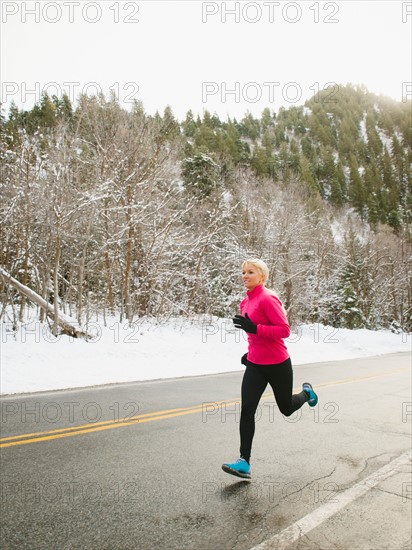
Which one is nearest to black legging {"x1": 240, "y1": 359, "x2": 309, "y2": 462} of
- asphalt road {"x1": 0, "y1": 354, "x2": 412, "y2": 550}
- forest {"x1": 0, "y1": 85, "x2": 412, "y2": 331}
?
asphalt road {"x1": 0, "y1": 354, "x2": 412, "y2": 550}

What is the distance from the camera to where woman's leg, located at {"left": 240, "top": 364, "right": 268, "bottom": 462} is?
381 centimetres

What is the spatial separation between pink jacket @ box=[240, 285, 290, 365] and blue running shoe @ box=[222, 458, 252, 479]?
0.98m

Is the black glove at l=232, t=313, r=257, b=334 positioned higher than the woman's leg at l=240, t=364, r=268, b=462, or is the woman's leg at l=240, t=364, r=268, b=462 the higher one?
the black glove at l=232, t=313, r=257, b=334

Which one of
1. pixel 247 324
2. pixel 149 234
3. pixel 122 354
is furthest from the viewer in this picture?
pixel 149 234

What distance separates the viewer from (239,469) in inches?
149

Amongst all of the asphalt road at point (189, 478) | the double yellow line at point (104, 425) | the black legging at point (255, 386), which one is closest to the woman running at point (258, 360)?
the black legging at point (255, 386)

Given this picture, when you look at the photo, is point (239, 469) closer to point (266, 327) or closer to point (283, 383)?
point (283, 383)

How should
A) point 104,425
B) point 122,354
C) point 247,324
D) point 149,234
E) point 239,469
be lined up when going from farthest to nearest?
point 149,234 → point 122,354 → point 104,425 → point 239,469 → point 247,324

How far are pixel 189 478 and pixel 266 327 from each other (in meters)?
1.65

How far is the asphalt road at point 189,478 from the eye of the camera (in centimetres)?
278

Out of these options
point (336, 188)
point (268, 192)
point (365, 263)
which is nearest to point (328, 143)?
point (336, 188)

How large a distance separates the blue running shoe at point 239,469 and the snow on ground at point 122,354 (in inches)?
237

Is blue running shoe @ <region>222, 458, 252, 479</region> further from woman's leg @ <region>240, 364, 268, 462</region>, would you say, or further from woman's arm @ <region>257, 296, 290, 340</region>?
woman's arm @ <region>257, 296, 290, 340</region>

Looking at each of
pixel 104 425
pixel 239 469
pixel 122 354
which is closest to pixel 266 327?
pixel 239 469
